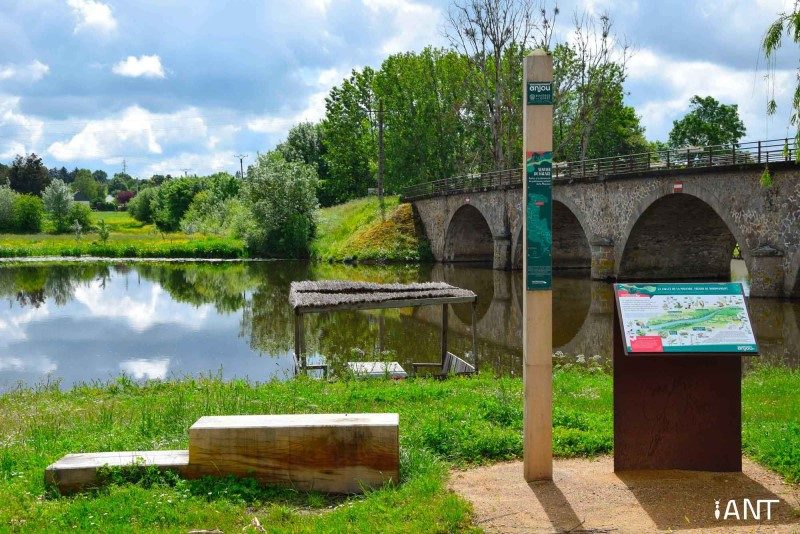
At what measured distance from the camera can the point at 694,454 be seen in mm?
6816

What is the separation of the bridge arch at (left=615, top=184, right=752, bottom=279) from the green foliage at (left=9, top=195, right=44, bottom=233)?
61.7 m

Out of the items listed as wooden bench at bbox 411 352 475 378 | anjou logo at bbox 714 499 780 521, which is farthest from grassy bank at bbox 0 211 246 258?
anjou logo at bbox 714 499 780 521

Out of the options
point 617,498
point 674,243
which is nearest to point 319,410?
point 617,498

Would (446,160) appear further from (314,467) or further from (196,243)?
(314,467)

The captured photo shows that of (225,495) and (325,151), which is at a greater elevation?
(325,151)

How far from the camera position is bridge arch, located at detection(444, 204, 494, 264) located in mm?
51000

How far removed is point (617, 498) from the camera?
6.18 meters

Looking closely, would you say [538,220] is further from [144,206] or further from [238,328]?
[144,206]

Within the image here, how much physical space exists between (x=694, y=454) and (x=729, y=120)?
70231 mm

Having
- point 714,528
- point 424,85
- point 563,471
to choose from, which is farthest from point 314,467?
point 424,85

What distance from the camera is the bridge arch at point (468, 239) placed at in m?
51.0

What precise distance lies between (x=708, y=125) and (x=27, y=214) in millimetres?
61264

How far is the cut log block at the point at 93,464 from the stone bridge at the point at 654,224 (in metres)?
22.8

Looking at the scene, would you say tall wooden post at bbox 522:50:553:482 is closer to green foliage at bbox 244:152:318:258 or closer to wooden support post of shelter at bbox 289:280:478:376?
wooden support post of shelter at bbox 289:280:478:376
